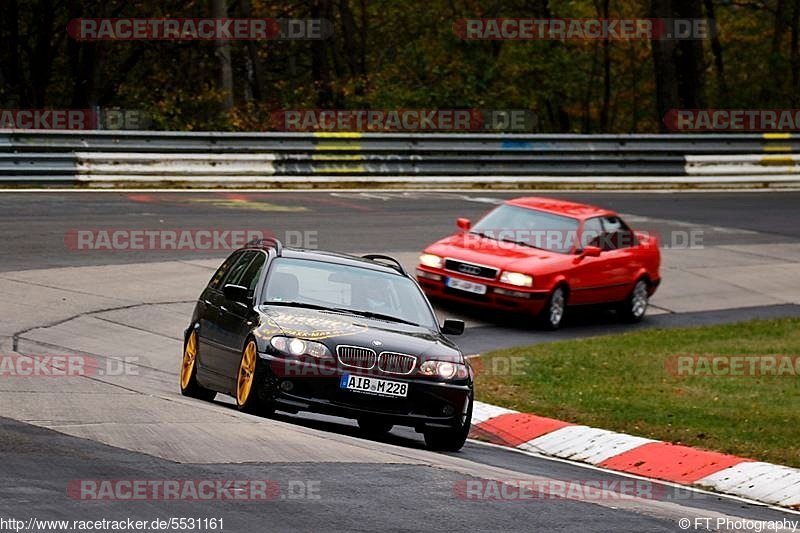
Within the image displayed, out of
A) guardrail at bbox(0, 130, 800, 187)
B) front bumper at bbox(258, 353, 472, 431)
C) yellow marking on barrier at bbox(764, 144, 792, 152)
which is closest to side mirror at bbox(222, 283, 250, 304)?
front bumper at bbox(258, 353, 472, 431)

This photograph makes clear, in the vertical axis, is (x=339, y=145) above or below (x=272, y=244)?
above

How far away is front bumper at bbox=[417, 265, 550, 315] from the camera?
1819cm

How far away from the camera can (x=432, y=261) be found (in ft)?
61.6

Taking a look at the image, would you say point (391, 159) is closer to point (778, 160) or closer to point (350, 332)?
point (778, 160)

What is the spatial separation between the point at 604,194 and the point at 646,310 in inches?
390

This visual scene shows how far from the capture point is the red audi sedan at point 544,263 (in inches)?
720

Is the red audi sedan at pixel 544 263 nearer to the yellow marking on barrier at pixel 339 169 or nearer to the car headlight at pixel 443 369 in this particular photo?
the car headlight at pixel 443 369

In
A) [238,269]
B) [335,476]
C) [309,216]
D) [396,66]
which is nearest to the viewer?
[335,476]

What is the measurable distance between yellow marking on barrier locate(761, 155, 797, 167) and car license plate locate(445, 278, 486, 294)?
17074mm

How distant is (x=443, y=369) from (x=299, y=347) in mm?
1145
